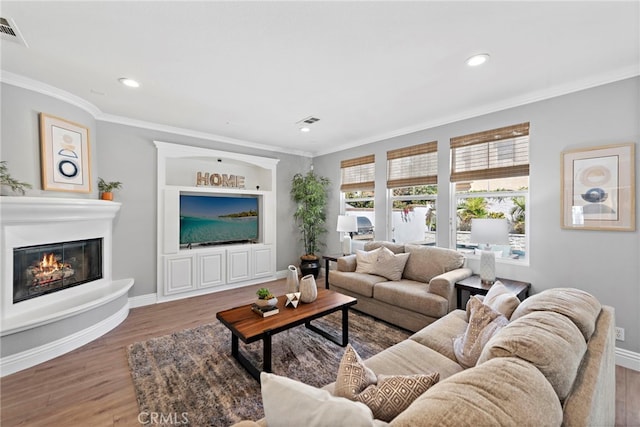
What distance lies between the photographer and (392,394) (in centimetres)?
94

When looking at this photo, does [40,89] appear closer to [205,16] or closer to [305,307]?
[205,16]

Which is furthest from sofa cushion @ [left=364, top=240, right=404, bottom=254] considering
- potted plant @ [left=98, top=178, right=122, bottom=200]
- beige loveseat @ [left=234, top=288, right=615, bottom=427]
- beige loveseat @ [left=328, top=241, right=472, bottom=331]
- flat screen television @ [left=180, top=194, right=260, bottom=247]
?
potted plant @ [left=98, top=178, right=122, bottom=200]

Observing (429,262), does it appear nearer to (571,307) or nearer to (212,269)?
(571,307)

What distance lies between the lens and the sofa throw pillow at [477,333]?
147 cm

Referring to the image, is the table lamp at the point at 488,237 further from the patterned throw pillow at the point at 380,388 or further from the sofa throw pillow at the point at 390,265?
the patterned throw pillow at the point at 380,388

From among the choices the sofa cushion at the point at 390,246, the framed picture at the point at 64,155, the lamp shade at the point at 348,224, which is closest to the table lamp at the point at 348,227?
the lamp shade at the point at 348,224

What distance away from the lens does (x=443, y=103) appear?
9.93ft

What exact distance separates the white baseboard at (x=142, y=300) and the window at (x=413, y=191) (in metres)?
3.73

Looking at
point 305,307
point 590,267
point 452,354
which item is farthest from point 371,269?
point 590,267

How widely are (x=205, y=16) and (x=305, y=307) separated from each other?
7.78 feet

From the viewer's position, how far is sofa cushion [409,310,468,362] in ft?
5.74

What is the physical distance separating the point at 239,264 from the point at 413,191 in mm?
3148

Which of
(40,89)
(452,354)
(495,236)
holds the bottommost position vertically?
(452,354)

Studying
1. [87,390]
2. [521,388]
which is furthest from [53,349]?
[521,388]
